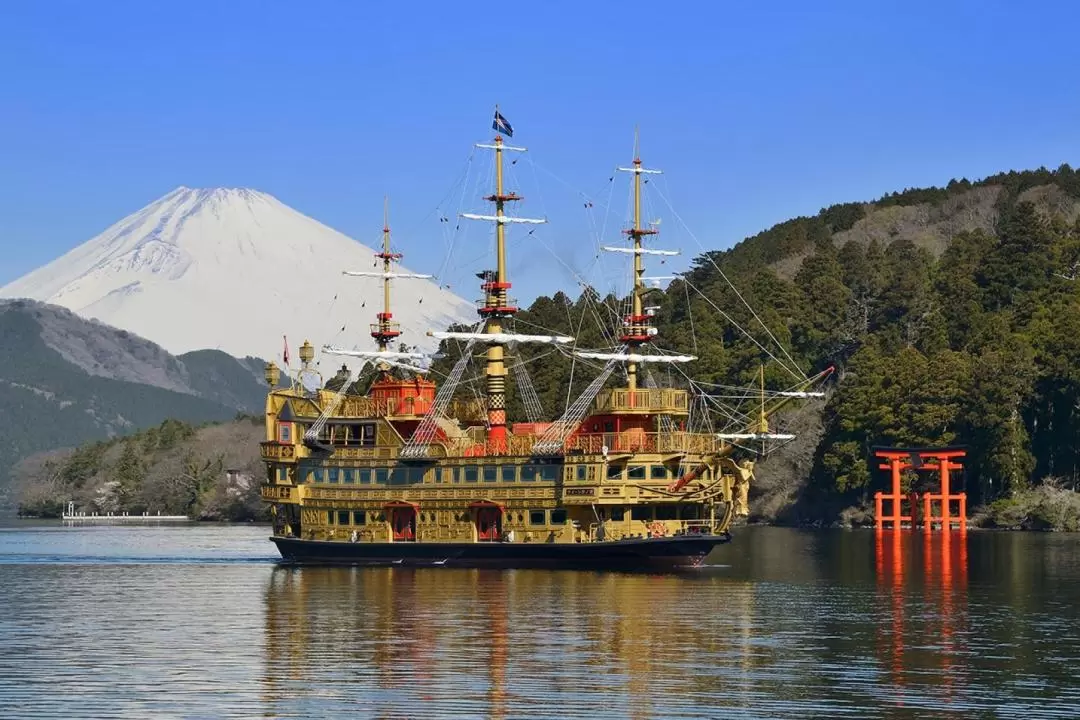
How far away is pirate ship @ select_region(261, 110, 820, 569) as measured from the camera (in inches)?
2534

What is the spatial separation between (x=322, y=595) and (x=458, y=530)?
13201mm

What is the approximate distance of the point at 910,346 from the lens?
362 feet

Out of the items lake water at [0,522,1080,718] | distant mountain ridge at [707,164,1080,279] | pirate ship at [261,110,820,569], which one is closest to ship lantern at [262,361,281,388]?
pirate ship at [261,110,820,569]

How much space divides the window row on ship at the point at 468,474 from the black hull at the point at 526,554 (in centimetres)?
216

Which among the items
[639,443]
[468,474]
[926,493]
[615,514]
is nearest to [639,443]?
[639,443]

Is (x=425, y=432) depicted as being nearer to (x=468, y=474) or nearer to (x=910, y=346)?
(x=468, y=474)

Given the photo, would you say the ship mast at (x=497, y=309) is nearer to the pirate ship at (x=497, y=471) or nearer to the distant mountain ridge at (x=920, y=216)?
the pirate ship at (x=497, y=471)

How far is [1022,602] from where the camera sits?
5097 centimetres

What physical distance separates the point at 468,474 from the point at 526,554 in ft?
11.6

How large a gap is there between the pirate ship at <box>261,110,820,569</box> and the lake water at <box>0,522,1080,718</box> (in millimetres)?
2193

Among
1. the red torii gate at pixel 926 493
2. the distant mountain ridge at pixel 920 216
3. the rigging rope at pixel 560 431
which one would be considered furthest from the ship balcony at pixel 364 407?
the distant mountain ridge at pixel 920 216

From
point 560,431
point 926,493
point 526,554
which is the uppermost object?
point 560,431

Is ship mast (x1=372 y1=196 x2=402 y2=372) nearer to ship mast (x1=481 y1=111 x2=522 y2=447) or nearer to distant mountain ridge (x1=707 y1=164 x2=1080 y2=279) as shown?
ship mast (x1=481 y1=111 x2=522 y2=447)

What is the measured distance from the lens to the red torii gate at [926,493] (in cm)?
9175
